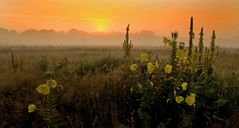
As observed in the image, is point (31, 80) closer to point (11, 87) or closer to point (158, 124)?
point (11, 87)

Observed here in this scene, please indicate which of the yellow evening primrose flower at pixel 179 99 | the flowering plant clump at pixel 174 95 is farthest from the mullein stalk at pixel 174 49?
the yellow evening primrose flower at pixel 179 99

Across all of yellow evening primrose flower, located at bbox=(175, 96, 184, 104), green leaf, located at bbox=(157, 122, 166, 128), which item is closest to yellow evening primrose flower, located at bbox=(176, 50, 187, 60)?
yellow evening primrose flower, located at bbox=(175, 96, 184, 104)

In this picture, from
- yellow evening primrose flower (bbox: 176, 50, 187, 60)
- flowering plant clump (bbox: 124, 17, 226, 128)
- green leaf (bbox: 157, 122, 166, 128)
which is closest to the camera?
green leaf (bbox: 157, 122, 166, 128)

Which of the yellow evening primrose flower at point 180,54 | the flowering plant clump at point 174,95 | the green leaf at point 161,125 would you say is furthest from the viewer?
the yellow evening primrose flower at point 180,54

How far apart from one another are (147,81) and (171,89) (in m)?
0.43

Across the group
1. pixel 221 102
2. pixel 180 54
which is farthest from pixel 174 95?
pixel 221 102

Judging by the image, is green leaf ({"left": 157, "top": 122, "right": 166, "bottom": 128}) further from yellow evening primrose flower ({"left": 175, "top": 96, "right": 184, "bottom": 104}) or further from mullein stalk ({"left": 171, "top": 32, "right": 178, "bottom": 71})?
mullein stalk ({"left": 171, "top": 32, "right": 178, "bottom": 71})

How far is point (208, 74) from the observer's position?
253 inches

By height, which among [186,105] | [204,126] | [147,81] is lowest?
[204,126]

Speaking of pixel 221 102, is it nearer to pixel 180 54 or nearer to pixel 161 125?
pixel 180 54

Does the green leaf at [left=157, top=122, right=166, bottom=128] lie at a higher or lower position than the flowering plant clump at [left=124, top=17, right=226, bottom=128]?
lower

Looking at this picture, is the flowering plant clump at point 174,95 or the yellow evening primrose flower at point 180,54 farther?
the yellow evening primrose flower at point 180,54

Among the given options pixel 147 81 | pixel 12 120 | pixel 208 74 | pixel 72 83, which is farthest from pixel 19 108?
pixel 208 74

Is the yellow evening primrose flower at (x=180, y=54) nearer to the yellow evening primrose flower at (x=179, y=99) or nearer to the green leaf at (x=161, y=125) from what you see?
the yellow evening primrose flower at (x=179, y=99)
